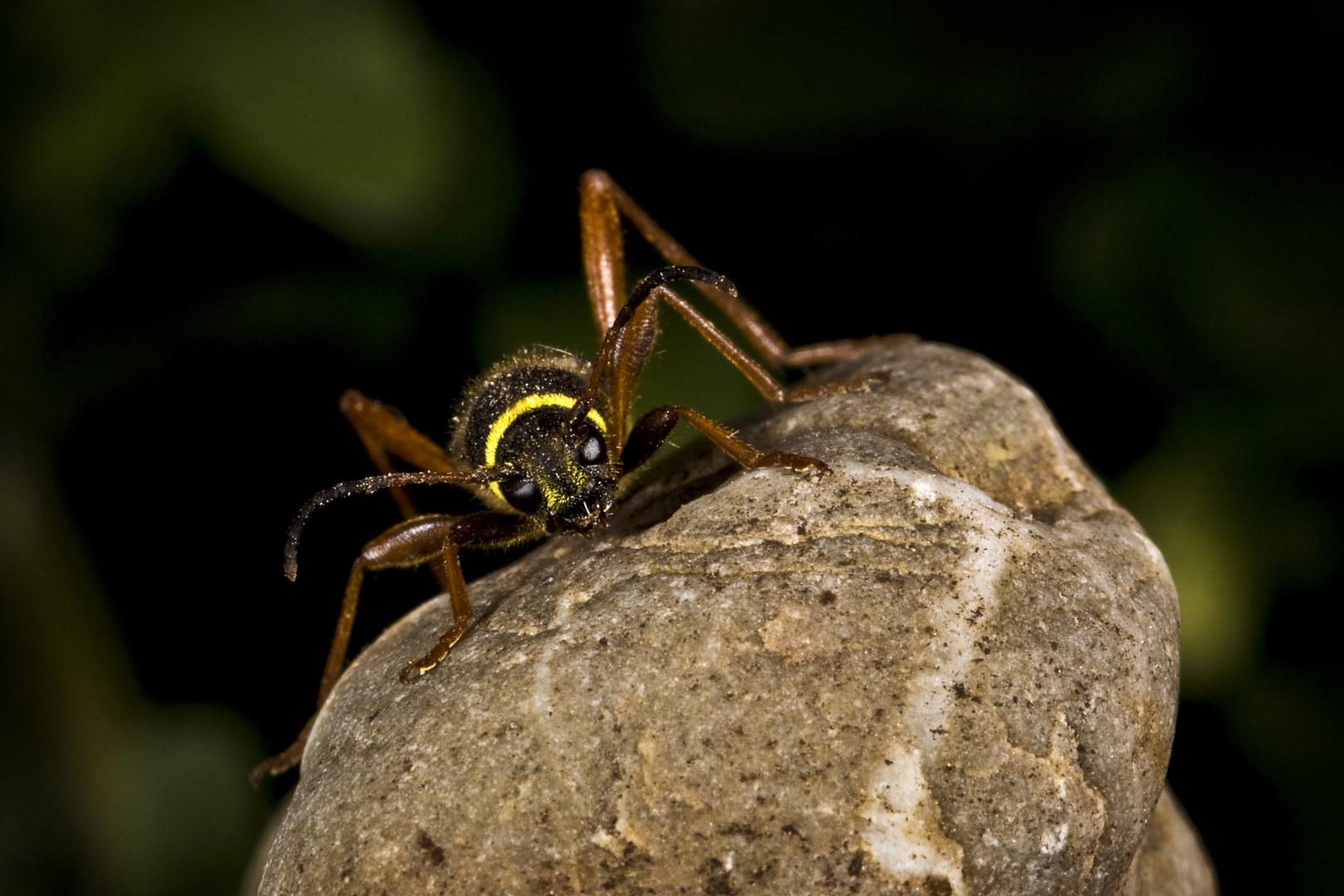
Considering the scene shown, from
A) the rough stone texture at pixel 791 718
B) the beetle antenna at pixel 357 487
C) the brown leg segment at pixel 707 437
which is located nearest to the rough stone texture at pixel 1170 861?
the rough stone texture at pixel 791 718

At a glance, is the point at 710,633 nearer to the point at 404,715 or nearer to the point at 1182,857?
the point at 404,715

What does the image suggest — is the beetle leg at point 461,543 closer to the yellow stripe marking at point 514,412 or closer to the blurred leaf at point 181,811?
the yellow stripe marking at point 514,412

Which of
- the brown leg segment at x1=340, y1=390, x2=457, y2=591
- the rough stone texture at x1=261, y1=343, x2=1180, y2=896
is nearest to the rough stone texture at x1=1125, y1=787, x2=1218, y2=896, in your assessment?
the rough stone texture at x1=261, y1=343, x2=1180, y2=896

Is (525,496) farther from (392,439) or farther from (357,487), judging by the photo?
(392,439)

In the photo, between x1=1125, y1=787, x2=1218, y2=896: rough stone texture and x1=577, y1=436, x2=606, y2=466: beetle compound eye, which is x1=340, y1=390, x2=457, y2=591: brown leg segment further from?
x1=1125, y1=787, x2=1218, y2=896: rough stone texture

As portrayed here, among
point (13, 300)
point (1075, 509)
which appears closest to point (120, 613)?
point (13, 300)

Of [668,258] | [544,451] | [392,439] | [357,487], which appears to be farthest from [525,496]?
[668,258]
